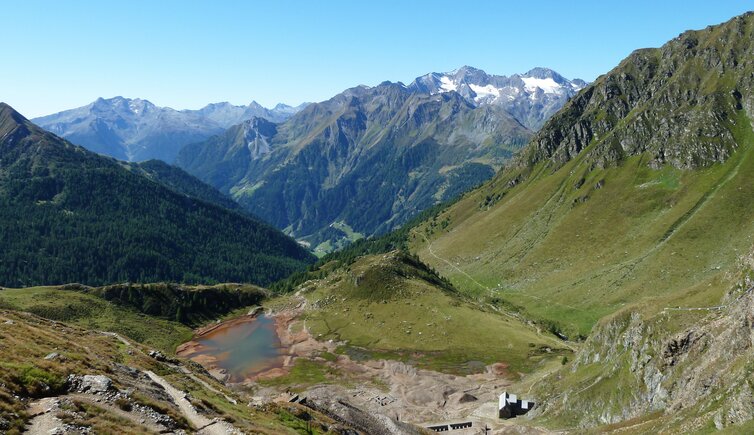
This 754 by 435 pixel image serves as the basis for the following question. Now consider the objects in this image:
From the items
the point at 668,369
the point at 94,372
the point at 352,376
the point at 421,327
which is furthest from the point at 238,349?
the point at 668,369

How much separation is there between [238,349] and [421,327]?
6157 centimetres

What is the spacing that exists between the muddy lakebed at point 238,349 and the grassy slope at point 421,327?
54.2 ft

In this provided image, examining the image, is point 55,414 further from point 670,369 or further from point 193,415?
point 670,369

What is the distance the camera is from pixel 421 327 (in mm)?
165500

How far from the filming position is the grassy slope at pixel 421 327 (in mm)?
145800

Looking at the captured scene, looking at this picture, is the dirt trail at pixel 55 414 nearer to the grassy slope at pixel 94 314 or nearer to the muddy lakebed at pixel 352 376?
the muddy lakebed at pixel 352 376

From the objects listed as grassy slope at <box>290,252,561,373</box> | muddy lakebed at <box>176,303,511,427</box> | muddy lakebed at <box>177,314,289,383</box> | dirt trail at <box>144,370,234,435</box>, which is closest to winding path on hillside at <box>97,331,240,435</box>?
dirt trail at <box>144,370,234,435</box>

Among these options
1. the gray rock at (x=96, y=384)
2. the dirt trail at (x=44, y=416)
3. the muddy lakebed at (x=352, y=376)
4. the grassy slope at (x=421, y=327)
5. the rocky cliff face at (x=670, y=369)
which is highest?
the dirt trail at (x=44, y=416)

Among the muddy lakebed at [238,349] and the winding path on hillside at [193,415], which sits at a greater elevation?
the winding path on hillside at [193,415]

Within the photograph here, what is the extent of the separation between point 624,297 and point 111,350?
172 meters

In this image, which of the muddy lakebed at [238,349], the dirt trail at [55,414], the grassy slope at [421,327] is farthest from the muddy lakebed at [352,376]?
the dirt trail at [55,414]

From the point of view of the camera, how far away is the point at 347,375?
139250 millimetres

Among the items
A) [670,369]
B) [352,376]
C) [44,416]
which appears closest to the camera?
[44,416]

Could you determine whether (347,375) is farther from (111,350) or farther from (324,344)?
(111,350)
